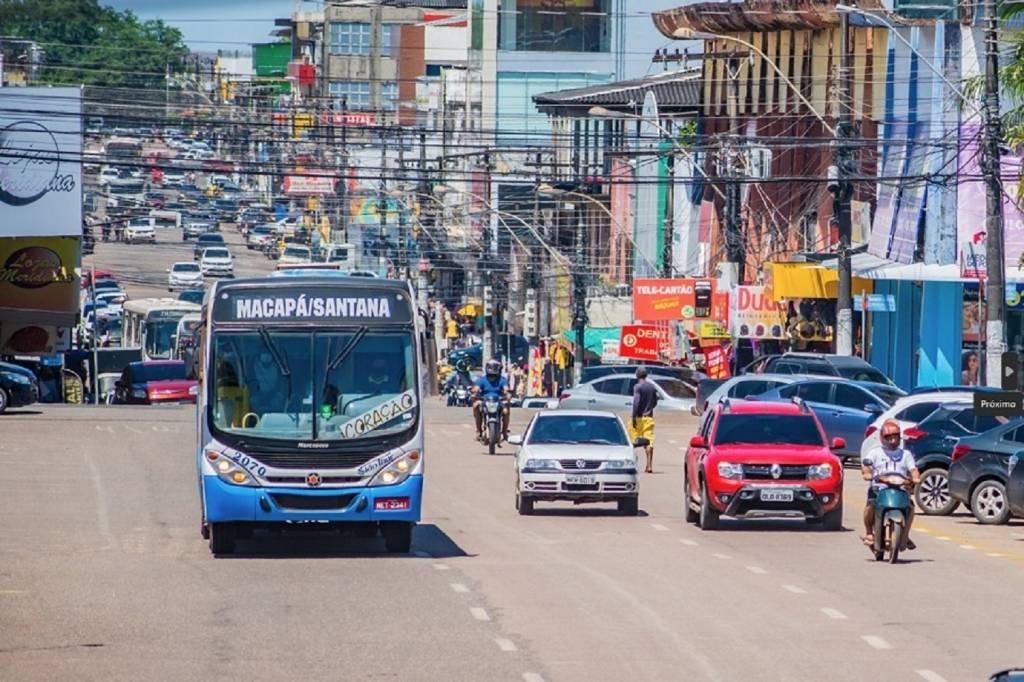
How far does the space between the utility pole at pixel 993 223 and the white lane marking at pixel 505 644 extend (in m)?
22.9

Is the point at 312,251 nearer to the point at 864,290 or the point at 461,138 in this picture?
the point at 461,138

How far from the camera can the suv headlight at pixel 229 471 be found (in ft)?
73.0

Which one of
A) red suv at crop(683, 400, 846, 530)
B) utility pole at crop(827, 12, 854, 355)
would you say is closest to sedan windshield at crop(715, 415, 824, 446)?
red suv at crop(683, 400, 846, 530)

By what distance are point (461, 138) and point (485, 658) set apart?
300ft

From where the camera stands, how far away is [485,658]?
49.3ft

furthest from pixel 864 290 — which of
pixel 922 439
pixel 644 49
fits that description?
pixel 644 49

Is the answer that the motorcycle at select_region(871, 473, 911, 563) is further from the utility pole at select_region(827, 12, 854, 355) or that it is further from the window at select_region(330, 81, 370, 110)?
the window at select_region(330, 81, 370, 110)

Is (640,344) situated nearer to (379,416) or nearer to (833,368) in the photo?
(833,368)

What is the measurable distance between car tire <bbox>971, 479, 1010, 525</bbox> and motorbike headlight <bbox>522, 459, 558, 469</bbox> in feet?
19.0

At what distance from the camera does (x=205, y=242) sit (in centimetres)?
12544

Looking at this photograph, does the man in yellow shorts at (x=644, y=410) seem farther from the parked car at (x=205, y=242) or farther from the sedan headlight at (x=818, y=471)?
the parked car at (x=205, y=242)

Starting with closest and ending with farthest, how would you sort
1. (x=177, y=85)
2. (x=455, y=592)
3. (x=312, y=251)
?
(x=455, y=592) < (x=312, y=251) < (x=177, y=85)

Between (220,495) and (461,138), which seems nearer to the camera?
(220,495)

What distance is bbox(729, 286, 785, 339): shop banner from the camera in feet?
196
